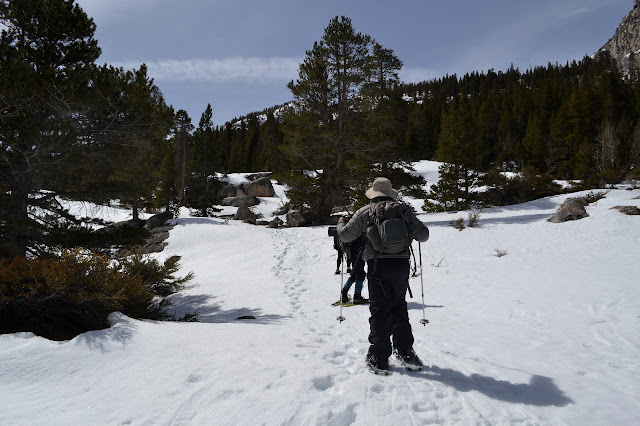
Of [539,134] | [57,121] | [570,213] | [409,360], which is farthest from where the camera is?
[539,134]

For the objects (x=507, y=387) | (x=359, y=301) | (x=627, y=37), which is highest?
(x=627, y=37)

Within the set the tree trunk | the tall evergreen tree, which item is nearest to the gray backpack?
the tree trunk

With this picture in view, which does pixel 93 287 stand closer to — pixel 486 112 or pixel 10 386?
pixel 10 386

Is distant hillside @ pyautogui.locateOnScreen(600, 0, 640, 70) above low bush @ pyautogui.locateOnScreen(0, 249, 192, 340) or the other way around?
above

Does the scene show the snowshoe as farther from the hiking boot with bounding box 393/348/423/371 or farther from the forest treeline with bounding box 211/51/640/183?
the forest treeline with bounding box 211/51/640/183

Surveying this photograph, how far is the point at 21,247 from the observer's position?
705 centimetres

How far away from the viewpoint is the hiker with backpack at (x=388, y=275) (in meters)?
3.39

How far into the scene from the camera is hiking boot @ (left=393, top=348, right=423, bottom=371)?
347 centimetres

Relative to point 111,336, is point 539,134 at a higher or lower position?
higher

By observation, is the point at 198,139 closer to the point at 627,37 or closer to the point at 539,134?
the point at 539,134

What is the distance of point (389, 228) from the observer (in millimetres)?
3375

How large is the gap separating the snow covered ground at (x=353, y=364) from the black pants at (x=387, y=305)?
12.7 inches

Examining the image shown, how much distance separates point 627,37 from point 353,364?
777 ft

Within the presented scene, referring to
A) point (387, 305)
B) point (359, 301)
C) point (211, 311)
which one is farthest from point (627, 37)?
point (211, 311)
